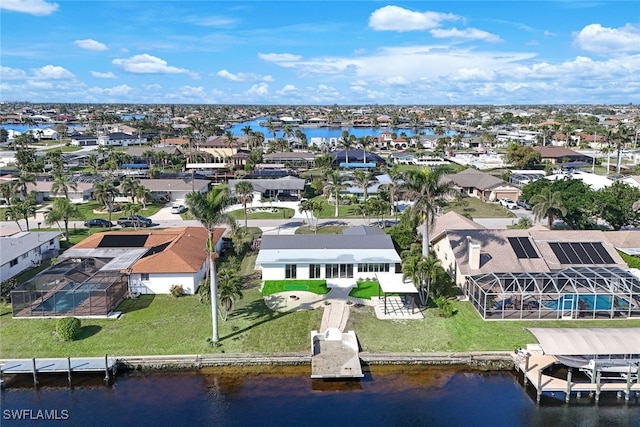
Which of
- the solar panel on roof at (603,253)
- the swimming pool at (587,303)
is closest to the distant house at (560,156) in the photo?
the solar panel on roof at (603,253)

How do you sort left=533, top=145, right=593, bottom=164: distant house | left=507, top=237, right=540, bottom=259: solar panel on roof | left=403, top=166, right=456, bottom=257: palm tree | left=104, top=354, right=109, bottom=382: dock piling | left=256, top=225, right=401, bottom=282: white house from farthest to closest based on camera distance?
left=533, top=145, right=593, bottom=164: distant house, left=256, top=225, right=401, bottom=282: white house, left=507, top=237, right=540, bottom=259: solar panel on roof, left=403, top=166, right=456, bottom=257: palm tree, left=104, top=354, right=109, bottom=382: dock piling

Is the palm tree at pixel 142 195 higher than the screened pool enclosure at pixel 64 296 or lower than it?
higher

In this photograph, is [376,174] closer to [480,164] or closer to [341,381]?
[480,164]

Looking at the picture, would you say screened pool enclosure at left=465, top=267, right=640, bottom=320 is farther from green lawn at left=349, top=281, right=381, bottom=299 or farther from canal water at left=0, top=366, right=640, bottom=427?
green lawn at left=349, top=281, right=381, bottom=299

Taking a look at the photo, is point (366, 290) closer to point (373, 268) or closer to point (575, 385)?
point (373, 268)

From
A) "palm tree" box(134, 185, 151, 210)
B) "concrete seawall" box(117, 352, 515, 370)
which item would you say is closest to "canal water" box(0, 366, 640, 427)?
"concrete seawall" box(117, 352, 515, 370)

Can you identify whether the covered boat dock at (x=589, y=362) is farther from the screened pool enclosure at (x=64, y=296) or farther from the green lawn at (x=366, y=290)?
the screened pool enclosure at (x=64, y=296)

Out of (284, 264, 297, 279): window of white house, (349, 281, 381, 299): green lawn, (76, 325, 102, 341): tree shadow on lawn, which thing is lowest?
(76, 325, 102, 341): tree shadow on lawn

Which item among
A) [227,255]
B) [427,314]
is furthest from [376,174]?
[427,314]
